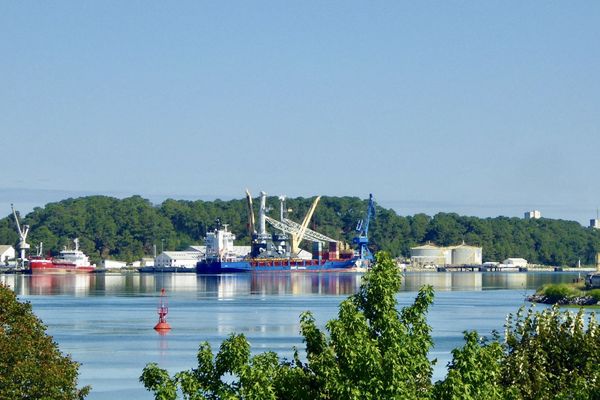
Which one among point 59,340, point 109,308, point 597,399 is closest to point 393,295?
point 597,399

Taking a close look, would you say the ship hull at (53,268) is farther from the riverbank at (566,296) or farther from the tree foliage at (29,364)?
the tree foliage at (29,364)

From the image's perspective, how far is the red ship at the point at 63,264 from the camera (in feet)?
596

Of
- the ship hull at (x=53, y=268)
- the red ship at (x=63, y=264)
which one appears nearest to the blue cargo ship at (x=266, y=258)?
the ship hull at (x=53, y=268)

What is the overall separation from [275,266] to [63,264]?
3101 centimetres

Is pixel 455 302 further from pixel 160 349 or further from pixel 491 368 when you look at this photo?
pixel 491 368

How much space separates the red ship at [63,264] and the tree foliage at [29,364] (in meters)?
158

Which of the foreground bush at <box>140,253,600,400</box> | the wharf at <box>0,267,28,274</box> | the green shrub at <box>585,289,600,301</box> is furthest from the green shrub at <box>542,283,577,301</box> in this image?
the wharf at <box>0,267,28,274</box>

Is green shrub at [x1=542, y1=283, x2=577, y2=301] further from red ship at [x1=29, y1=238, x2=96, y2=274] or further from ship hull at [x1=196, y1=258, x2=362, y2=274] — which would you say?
red ship at [x1=29, y1=238, x2=96, y2=274]

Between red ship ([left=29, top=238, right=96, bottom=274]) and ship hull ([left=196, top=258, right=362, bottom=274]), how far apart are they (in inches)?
680

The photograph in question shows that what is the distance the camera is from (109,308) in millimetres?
80625

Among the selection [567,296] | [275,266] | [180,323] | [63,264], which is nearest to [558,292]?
[567,296]

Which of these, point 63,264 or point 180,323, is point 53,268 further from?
point 180,323

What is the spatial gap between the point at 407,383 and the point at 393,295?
133cm

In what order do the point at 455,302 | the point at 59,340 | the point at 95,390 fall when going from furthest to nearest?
the point at 455,302, the point at 59,340, the point at 95,390
